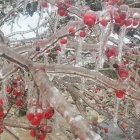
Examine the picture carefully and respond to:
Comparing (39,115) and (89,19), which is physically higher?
(89,19)

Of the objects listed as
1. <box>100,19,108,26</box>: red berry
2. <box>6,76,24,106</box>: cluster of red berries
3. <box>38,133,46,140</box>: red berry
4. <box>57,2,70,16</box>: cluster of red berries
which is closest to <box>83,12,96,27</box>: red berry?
<box>100,19,108,26</box>: red berry

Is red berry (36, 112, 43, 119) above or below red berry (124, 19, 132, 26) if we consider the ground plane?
below

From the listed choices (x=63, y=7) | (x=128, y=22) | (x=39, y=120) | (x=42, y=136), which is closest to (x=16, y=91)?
(x=63, y=7)

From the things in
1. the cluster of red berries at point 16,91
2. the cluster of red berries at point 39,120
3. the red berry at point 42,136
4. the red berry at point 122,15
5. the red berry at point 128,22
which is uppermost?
the red berry at point 122,15

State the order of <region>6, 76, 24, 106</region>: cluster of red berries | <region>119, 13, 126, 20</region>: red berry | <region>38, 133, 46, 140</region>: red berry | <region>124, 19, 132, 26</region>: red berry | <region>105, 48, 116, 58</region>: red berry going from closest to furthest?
<region>38, 133, 46, 140</region>: red berry < <region>119, 13, 126, 20</region>: red berry < <region>124, 19, 132, 26</region>: red berry < <region>105, 48, 116, 58</region>: red berry < <region>6, 76, 24, 106</region>: cluster of red berries

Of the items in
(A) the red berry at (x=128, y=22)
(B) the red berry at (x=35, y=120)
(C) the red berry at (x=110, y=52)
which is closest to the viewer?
(B) the red berry at (x=35, y=120)

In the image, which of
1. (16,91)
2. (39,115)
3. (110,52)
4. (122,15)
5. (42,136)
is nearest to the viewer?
(42,136)

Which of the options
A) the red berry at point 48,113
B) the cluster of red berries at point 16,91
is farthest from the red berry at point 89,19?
the cluster of red berries at point 16,91

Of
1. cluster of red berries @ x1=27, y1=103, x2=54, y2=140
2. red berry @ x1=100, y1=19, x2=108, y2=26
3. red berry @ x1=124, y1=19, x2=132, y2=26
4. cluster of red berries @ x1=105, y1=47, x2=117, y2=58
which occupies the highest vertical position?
red berry @ x1=100, y1=19, x2=108, y2=26

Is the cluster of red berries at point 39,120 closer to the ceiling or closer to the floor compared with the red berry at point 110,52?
closer to the floor

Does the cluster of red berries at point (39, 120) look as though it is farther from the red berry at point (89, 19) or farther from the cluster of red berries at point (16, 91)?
the cluster of red berries at point (16, 91)

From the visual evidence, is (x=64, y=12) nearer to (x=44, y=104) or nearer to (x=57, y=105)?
(x=44, y=104)

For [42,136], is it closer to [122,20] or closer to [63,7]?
[122,20]

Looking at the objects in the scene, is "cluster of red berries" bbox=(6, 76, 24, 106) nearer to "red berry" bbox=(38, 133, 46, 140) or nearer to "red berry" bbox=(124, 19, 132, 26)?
"red berry" bbox=(124, 19, 132, 26)
